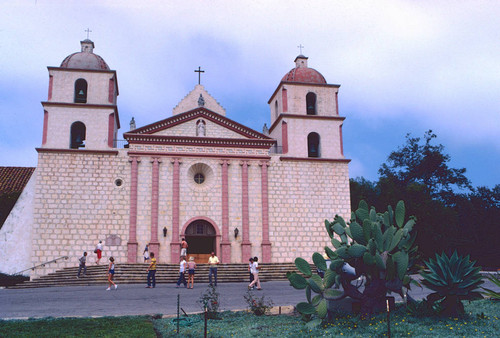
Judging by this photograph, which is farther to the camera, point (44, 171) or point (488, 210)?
point (488, 210)

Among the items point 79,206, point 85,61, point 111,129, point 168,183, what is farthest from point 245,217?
point 85,61

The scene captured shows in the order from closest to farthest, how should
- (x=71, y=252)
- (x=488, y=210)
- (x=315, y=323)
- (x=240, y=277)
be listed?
1. (x=315, y=323)
2. (x=240, y=277)
3. (x=71, y=252)
4. (x=488, y=210)

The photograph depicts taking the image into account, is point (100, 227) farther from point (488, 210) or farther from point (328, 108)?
point (488, 210)

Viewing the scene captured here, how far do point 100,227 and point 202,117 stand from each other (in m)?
8.82

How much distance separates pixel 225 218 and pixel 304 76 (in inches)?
428

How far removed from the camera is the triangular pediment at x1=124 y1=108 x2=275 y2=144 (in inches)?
1115

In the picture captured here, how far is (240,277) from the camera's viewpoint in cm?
2400

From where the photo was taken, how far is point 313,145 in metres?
31.2

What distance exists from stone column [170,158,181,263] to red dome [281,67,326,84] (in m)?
9.43

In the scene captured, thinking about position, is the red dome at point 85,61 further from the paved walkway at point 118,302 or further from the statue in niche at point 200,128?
the paved walkway at point 118,302

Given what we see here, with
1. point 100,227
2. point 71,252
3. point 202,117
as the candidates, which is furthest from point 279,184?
point 71,252

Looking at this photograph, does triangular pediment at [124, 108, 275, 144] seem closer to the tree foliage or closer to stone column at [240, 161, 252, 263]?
stone column at [240, 161, 252, 263]

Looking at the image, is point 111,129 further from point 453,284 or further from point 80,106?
point 453,284

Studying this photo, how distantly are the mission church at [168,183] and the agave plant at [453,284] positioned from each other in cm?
1850
